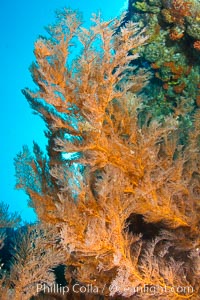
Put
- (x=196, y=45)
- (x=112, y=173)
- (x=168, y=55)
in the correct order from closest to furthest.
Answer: (x=112, y=173), (x=196, y=45), (x=168, y=55)

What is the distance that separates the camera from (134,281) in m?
3.31

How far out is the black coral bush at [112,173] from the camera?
10.9 ft

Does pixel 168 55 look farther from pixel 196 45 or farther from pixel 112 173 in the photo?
pixel 112 173

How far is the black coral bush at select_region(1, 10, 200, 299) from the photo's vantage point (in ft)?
10.9

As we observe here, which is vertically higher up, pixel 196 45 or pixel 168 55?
pixel 168 55

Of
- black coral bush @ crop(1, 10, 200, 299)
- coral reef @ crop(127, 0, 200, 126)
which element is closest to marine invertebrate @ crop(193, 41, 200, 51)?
coral reef @ crop(127, 0, 200, 126)

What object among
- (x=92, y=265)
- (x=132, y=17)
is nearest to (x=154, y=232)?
(x=92, y=265)

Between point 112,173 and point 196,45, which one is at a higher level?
point 196,45

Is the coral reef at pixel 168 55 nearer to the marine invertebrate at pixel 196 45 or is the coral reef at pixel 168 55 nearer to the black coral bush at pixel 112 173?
the marine invertebrate at pixel 196 45

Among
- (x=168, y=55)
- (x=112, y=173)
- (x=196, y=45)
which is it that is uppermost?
(x=168, y=55)

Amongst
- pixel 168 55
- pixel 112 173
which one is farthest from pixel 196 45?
pixel 112 173

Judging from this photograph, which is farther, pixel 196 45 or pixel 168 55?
pixel 168 55

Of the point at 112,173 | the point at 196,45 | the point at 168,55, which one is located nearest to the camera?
the point at 112,173

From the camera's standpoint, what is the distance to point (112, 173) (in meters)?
3.54
